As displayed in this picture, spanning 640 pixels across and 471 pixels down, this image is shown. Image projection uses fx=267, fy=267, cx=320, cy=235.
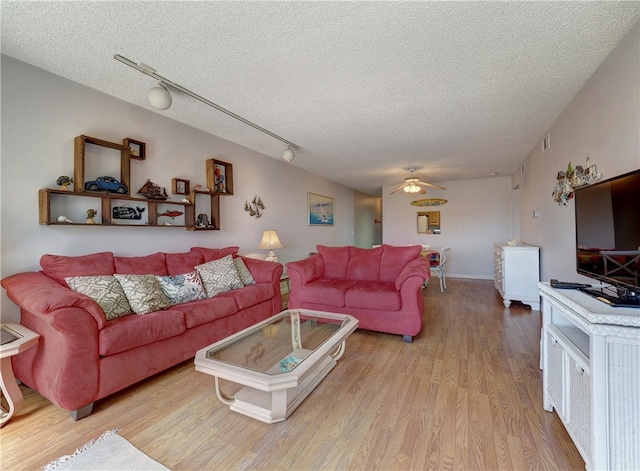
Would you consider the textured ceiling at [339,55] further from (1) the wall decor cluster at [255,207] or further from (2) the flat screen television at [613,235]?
(1) the wall decor cluster at [255,207]

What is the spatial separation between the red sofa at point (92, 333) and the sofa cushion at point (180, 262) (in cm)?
11

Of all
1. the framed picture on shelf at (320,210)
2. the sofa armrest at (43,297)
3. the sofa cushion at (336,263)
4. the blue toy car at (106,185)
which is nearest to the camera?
the sofa armrest at (43,297)

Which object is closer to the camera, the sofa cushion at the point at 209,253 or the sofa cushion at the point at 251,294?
the sofa cushion at the point at 251,294

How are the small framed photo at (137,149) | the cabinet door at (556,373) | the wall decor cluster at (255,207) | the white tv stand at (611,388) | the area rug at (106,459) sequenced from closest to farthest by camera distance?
the white tv stand at (611,388)
the area rug at (106,459)
the cabinet door at (556,373)
the small framed photo at (137,149)
the wall decor cluster at (255,207)

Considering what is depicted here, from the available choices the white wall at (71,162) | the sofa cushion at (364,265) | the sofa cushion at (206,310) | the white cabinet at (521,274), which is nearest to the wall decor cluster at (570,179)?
the white cabinet at (521,274)

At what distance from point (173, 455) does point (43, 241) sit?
1975 millimetres

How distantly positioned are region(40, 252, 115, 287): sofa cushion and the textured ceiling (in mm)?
1507

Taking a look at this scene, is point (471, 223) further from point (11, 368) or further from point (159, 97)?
point (11, 368)

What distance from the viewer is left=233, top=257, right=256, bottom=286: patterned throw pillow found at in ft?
10.4

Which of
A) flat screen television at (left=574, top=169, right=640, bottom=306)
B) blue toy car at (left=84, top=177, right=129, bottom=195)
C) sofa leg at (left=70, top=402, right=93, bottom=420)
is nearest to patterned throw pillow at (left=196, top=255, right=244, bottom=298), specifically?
blue toy car at (left=84, top=177, right=129, bottom=195)

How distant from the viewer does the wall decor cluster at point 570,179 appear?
7.08 ft

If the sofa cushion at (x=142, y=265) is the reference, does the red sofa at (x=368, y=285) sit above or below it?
below

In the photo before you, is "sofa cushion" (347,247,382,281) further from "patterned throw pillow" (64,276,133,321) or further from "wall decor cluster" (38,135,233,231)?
"patterned throw pillow" (64,276,133,321)

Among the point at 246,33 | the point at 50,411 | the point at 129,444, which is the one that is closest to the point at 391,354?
the point at 129,444
